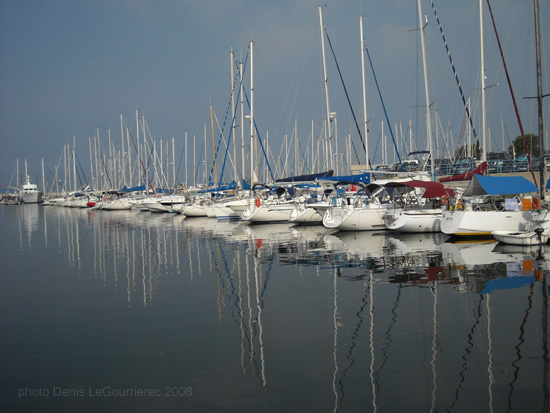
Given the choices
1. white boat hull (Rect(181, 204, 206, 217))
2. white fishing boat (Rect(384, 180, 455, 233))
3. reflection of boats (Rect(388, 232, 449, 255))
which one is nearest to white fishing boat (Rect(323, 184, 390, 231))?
white fishing boat (Rect(384, 180, 455, 233))

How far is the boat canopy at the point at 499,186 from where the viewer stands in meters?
22.1

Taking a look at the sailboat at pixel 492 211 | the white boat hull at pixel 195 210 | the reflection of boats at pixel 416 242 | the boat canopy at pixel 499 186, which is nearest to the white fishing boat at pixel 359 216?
the reflection of boats at pixel 416 242

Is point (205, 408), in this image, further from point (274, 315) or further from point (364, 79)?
point (364, 79)

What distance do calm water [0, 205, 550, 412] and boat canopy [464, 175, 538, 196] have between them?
3779 millimetres

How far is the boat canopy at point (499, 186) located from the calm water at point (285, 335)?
12.4 ft

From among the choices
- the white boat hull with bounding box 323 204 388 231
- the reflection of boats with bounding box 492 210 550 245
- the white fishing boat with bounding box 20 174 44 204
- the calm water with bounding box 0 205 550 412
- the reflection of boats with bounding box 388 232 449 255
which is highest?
the white fishing boat with bounding box 20 174 44 204

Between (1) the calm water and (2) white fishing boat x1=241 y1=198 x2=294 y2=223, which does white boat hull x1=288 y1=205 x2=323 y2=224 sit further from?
(1) the calm water

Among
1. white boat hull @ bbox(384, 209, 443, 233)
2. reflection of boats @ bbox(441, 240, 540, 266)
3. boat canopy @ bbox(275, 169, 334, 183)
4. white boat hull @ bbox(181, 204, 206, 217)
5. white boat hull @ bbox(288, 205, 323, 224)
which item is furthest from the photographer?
white boat hull @ bbox(181, 204, 206, 217)

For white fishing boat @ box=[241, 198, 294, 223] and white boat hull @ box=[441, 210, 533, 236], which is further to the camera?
white fishing boat @ box=[241, 198, 294, 223]

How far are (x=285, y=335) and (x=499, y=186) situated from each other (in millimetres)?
15756

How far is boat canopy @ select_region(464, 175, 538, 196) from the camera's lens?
72.5 ft

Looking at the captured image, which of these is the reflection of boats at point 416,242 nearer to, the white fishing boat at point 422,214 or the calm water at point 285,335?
the white fishing boat at point 422,214

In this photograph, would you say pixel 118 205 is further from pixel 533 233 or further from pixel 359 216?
pixel 533 233

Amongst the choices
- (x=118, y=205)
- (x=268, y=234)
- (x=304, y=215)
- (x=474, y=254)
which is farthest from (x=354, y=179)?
(x=118, y=205)
